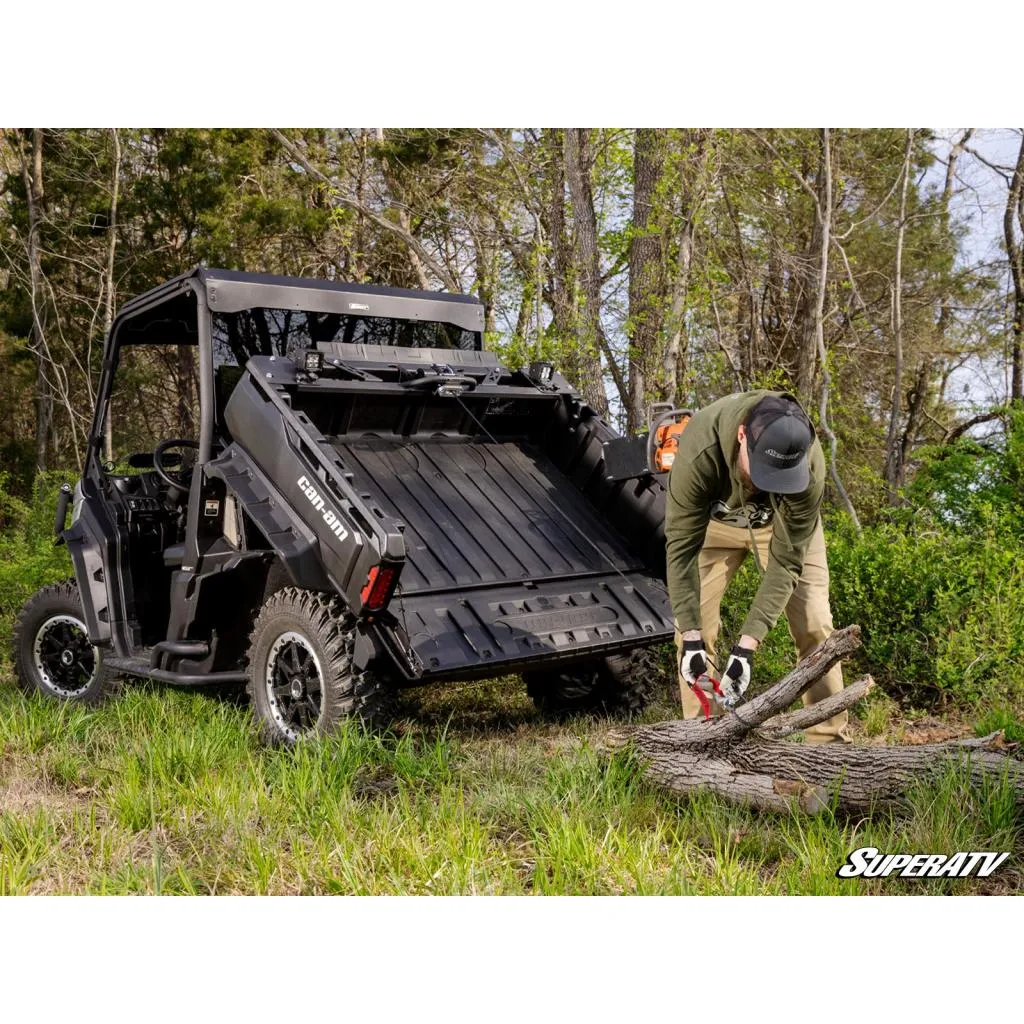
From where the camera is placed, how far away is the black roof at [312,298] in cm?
474

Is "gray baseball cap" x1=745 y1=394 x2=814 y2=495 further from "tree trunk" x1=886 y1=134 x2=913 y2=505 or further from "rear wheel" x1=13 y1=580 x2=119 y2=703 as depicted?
"rear wheel" x1=13 y1=580 x2=119 y2=703

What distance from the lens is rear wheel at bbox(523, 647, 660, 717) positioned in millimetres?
4996

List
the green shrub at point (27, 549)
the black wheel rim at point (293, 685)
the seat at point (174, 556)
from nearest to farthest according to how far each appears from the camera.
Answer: the black wheel rim at point (293, 685) < the seat at point (174, 556) < the green shrub at point (27, 549)

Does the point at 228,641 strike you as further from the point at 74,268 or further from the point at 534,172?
the point at 74,268

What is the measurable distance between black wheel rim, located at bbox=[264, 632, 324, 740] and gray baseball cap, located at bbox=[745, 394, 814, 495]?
1690 mm

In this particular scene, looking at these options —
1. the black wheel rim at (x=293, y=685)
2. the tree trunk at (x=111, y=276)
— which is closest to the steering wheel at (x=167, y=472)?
the tree trunk at (x=111, y=276)

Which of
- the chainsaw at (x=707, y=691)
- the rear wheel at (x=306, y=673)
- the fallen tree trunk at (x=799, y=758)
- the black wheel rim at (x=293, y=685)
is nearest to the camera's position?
the fallen tree trunk at (x=799, y=758)

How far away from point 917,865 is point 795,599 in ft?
4.51

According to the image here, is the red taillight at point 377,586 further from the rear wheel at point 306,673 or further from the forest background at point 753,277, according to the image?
the forest background at point 753,277

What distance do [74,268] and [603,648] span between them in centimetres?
437

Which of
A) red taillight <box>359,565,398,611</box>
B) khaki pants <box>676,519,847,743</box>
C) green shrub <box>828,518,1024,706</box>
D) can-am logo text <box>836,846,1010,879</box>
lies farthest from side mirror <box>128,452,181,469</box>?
can-am logo text <box>836,846,1010,879</box>

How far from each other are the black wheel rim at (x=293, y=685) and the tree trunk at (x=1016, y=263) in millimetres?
3496

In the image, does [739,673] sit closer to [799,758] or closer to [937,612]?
[799,758]

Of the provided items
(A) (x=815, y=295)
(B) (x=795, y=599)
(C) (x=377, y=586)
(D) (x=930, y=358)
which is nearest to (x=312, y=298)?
(C) (x=377, y=586)
